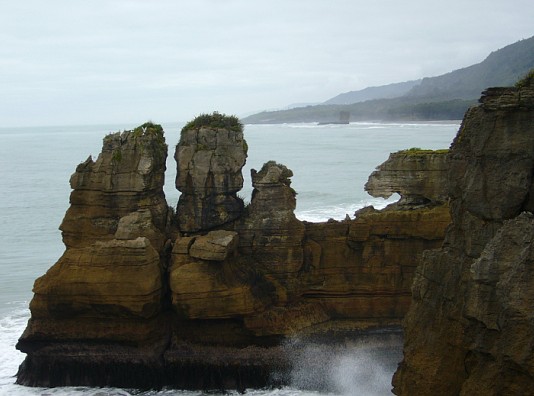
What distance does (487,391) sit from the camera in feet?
37.2

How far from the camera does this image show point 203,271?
21.5 meters

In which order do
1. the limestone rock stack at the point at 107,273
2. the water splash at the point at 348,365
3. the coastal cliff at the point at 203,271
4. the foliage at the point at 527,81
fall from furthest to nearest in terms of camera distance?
the coastal cliff at the point at 203,271 → the water splash at the point at 348,365 → the limestone rock stack at the point at 107,273 → the foliage at the point at 527,81

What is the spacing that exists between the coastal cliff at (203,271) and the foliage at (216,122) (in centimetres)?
5

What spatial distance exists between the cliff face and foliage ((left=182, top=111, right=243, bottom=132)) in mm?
10670

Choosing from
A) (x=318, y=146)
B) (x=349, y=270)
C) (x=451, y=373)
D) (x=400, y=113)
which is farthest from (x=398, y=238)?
(x=400, y=113)

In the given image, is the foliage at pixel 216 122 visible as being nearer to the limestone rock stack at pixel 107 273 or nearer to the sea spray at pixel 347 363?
the limestone rock stack at pixel 107 273

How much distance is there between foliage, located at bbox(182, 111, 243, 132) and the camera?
931 inches

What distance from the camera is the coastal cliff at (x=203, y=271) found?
2152 cm

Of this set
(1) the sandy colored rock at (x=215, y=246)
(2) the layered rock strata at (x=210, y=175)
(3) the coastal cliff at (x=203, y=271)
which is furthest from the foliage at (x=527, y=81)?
(2) the layered rock strata at (x=210, y=175)

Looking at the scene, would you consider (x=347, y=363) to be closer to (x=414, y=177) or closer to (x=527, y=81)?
(x=414, y=177)

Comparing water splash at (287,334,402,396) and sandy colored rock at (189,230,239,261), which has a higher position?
sandy colored rock at (189,230,239,261)

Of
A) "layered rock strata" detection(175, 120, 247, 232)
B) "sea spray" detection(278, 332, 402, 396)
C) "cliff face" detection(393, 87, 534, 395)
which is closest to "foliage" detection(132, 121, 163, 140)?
"layered rock strata" detection(175, 120, 247, 232)

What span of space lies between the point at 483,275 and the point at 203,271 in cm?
1177

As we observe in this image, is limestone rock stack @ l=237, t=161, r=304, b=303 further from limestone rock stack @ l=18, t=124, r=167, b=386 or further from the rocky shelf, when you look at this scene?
limestone rock stack @ l=18, t=124, r=167, b=386
